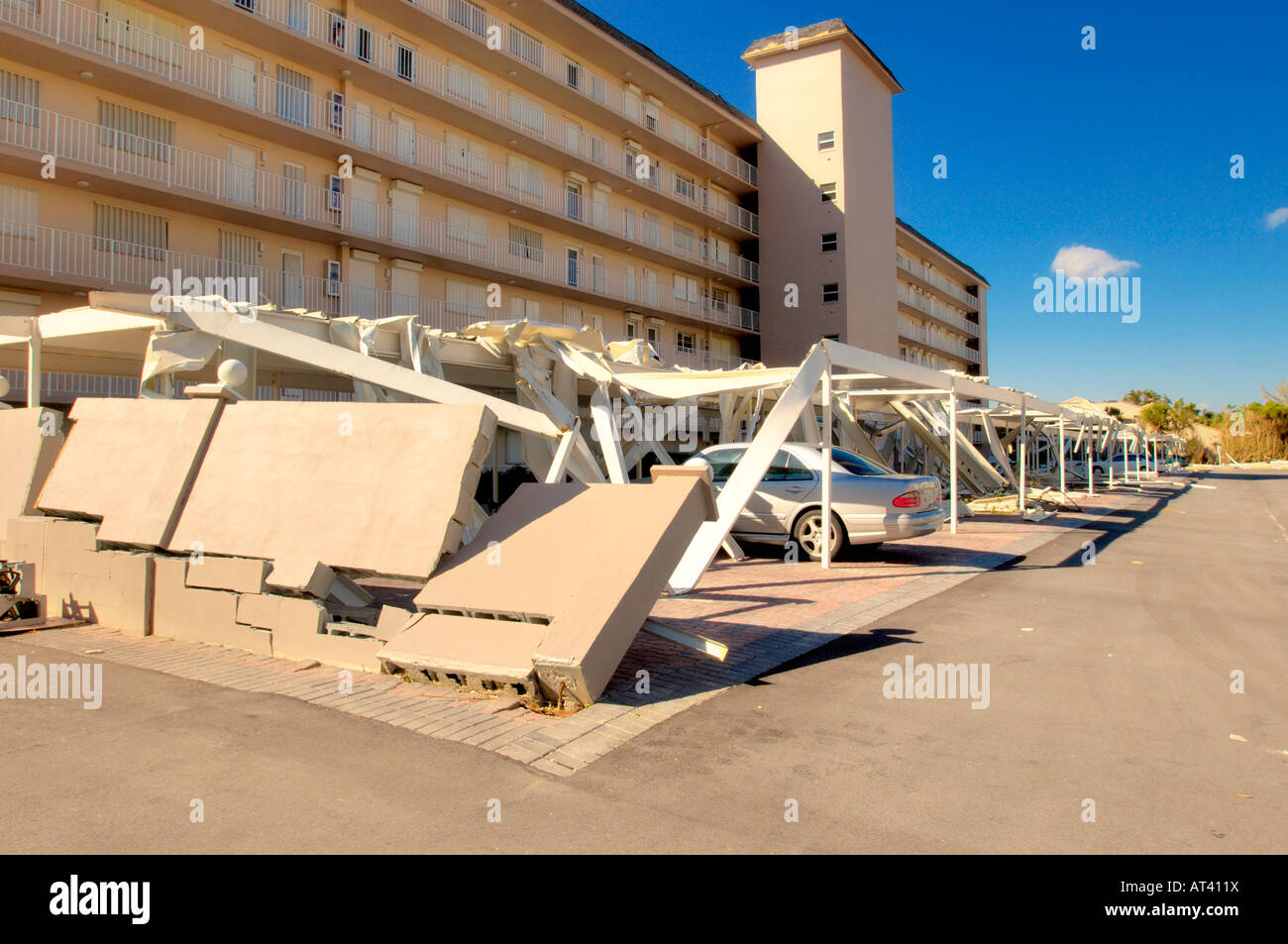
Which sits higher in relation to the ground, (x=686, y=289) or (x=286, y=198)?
(x=686, y=289)

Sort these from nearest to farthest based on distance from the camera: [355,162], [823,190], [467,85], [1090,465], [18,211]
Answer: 1. [18,211]
2. [355,162]
3. [467,85]
4. [1090,465]
5. [823,190]

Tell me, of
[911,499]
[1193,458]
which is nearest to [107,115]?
[911,499]

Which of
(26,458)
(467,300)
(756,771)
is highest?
(467,300)

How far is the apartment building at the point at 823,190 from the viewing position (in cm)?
3819

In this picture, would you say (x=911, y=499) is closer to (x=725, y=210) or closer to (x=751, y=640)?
(x=751, y=640)

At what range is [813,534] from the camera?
470 inches

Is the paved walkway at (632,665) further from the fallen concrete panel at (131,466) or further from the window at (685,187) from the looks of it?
the window at (685,187)

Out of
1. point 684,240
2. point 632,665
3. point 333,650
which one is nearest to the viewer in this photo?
point 333,650

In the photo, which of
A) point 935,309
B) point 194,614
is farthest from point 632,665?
point 935,309

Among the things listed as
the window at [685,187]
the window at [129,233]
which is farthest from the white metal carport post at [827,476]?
the window at [685,187]

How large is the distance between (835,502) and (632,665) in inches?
239

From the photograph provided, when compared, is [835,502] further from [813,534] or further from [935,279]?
[935,279]

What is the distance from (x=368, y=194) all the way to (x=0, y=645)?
20.0m

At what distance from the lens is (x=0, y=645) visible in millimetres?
6848
